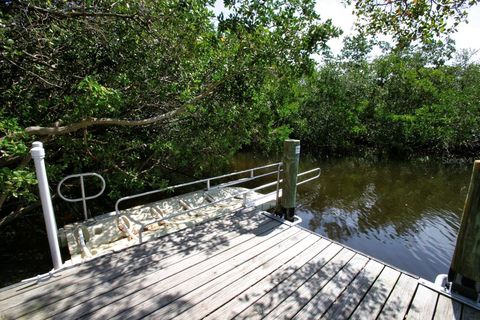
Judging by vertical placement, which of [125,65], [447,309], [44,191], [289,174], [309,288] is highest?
[125,65]

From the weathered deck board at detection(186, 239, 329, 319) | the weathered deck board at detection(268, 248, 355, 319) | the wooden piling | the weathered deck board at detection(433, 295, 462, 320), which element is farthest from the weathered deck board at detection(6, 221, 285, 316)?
the wooden piling

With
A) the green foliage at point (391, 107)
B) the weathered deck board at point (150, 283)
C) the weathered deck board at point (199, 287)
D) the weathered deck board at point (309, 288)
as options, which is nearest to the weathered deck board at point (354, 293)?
the weathered deck board at point (309, 288)

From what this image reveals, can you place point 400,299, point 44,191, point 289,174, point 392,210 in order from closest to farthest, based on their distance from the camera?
point 44,191 → point 400,299 → point 289,174 → point 392,210

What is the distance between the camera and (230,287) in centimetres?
274

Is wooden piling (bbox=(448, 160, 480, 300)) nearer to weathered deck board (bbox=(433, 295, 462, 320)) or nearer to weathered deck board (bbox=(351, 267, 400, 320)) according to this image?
weathered deck board (bbox=(433, 295, 462, 320))

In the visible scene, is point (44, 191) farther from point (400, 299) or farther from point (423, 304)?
point (423, 304)

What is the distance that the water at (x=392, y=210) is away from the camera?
5883 mm

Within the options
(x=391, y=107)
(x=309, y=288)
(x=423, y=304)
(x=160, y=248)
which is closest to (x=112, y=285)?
(x=160, y=248)

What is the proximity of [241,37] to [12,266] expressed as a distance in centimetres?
579

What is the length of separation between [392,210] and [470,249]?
19.1 ft

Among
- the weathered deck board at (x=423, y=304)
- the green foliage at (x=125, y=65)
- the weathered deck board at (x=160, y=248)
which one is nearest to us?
the weathered deck board at (x=423, y=304)

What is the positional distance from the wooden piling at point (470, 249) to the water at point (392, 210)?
2835 millimetres

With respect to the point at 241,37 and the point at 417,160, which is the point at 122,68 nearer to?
the point at 241,37

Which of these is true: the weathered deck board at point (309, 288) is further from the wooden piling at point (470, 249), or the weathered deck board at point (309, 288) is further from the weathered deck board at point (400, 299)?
the wooden piling at point (470, 249)
